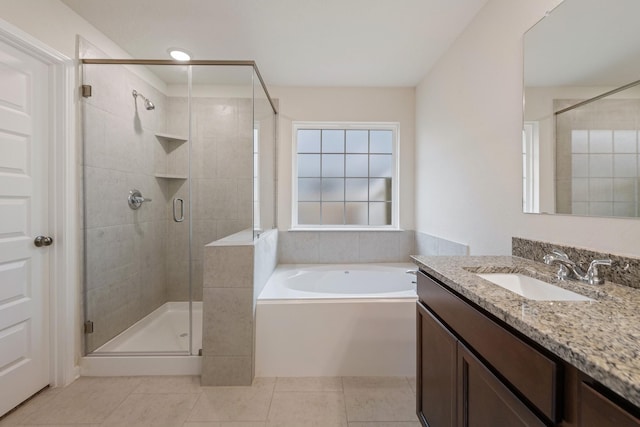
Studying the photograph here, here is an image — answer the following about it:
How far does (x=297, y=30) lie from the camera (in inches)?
77.2

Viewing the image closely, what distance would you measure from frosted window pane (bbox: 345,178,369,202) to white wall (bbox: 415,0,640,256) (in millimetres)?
752

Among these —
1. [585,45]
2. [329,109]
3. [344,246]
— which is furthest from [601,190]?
[329,109]

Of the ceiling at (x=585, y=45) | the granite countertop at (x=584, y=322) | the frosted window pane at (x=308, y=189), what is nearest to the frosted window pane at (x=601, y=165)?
the ceiling at (x=585, y=45)

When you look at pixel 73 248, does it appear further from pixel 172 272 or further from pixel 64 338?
pixel 172 272

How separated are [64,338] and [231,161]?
68.6 inches

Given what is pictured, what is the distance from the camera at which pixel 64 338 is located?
1.76 metres

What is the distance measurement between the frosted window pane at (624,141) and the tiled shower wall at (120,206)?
9.31 feet

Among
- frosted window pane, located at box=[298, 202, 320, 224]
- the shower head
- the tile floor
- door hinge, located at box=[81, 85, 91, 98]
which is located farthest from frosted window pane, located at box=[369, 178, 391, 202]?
door hinge, located at box=[81, 85, 91, 98]

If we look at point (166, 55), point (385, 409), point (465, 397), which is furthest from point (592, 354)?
point (166, 55)

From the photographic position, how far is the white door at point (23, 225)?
58.2 inches

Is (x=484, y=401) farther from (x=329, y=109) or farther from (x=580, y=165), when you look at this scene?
(x=329, y=109)

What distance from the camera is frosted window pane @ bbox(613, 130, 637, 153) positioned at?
94 cm

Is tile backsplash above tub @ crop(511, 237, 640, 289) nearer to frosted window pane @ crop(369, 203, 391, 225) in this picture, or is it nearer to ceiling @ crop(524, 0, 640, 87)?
ceiling @ crop(524, 0, 640, 87)

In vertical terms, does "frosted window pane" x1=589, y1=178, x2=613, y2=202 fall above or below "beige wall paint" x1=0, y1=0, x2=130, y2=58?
below
